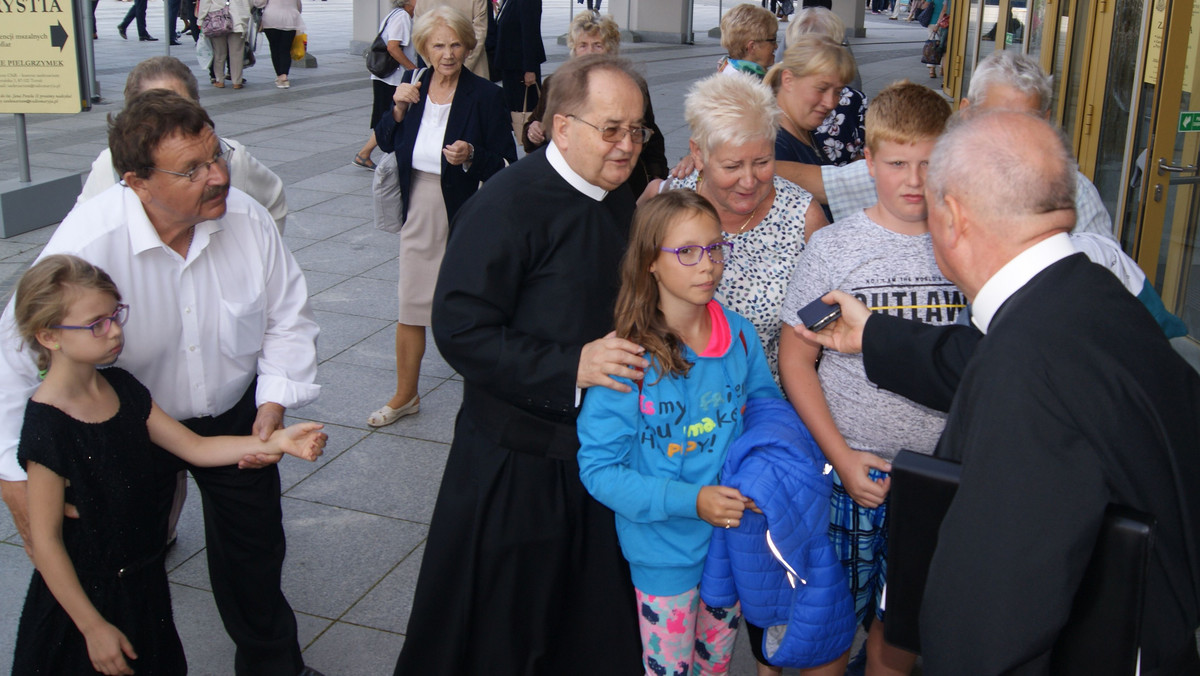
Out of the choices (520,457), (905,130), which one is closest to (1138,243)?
(905,130)

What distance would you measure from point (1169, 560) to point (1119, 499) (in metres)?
0.18

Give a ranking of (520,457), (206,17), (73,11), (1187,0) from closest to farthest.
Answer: (520,457) < (1187,0) < (73,11) < (206,17)

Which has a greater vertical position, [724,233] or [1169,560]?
[724,233]

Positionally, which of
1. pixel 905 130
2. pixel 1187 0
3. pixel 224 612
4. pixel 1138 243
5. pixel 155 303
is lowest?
pixel 224 612

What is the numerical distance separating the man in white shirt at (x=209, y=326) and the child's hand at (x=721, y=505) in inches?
47.2

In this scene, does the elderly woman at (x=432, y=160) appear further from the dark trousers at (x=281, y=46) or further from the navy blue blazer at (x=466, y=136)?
the dark trousers at (x=281, y=46)

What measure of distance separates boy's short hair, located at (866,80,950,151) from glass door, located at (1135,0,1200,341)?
Answer: 3.03 m

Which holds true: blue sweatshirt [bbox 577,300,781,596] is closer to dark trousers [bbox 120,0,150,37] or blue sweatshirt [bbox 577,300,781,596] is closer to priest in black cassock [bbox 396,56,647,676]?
priest in black cassock [bbox 396,56,647,676]

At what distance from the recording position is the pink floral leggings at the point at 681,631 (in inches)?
109

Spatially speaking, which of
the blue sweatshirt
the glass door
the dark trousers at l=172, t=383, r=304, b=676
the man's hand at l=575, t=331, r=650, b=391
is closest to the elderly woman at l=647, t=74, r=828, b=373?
the blue sweatshirt

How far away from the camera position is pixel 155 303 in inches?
111

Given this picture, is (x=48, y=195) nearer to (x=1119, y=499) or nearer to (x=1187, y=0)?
(x=1187, y=0)

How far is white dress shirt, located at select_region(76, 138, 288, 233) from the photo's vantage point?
3561mm

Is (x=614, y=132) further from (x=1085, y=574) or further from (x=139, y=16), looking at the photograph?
(x=139, y=16)
